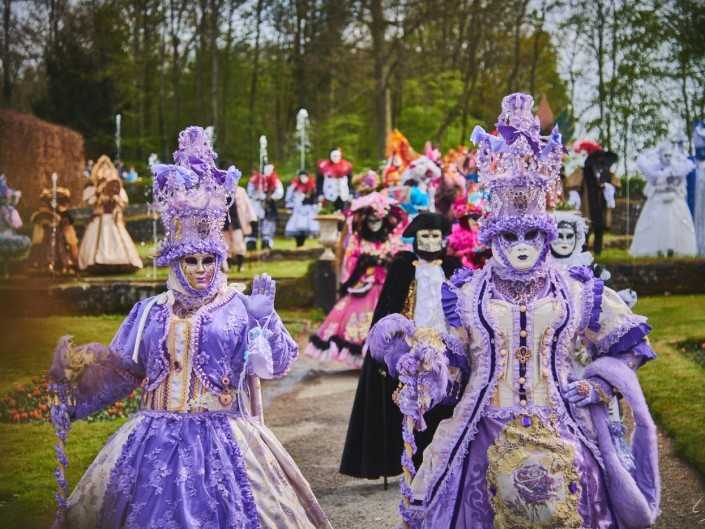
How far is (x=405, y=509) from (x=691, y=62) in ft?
52.4

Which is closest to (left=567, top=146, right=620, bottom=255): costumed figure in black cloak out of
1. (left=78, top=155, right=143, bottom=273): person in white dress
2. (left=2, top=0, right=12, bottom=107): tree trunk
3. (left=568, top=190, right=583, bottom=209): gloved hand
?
(left=568, top=190, right=583, bottom=209): gloved hand

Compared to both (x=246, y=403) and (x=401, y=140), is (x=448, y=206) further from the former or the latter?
(x=246, y=403)

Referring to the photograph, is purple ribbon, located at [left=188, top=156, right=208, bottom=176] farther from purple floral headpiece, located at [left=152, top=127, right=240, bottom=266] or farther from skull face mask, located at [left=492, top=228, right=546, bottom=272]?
skull face mask, located at [left=492, top=228, right=546, bottom=272]

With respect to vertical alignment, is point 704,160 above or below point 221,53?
below

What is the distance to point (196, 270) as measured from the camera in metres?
Answer: 4.95

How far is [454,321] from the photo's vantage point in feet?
15.0

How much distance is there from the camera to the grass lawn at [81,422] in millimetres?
2394

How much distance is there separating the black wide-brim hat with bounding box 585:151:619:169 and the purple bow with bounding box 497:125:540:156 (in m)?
13.0

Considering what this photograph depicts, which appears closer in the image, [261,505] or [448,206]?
[261,505]

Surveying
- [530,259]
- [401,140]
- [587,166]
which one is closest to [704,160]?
[587,166]

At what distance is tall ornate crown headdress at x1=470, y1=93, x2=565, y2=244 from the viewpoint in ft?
14.9

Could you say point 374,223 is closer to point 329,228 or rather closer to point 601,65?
point 329,228

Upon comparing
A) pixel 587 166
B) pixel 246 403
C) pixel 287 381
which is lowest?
pixel 287 381

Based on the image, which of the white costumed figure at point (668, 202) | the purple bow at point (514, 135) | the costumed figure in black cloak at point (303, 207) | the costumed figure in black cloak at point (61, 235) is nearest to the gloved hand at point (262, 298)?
the purple bow at point (514, 135)
